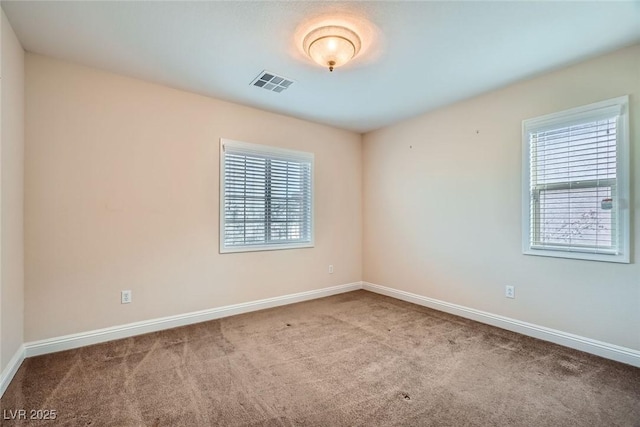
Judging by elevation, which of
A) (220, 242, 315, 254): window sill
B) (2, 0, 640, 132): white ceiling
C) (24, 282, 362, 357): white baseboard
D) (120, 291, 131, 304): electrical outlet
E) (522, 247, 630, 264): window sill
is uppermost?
(2, 0, 640, 132): white ceiling

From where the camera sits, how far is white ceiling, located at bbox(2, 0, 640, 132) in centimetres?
201

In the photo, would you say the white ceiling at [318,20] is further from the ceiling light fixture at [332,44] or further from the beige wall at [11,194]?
the beige wall at [11,194]

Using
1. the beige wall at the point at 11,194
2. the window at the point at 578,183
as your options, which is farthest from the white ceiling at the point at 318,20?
the window at the point at 578,183

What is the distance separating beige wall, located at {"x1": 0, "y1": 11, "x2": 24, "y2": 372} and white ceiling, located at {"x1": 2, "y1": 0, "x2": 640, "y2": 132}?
26 cm

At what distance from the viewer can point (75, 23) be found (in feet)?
7.10

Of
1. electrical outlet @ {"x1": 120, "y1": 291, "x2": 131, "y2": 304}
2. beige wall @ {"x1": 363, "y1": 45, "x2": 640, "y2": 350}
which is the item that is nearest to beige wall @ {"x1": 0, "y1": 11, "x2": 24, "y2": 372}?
electrical outlet @ {"x1": 120, "y1": 291, "x2": 131, "y2": 304}

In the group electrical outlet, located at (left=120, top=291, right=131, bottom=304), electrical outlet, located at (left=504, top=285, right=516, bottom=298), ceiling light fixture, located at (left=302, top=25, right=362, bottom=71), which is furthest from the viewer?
electrical outlet, located at (left=504, top=285, right=516, bottom=298)

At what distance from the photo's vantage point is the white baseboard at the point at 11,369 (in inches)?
78.5

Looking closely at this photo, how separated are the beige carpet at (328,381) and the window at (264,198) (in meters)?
1.17

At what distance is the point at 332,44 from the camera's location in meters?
2.24

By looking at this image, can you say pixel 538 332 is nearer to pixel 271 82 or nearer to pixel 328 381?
pixel 328 381

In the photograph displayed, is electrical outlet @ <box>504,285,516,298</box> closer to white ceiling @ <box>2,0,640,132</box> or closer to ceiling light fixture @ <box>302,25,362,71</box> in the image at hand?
white ceiling @ <box>2,0,640,132</box>

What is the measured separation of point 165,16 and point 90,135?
145 centimetres

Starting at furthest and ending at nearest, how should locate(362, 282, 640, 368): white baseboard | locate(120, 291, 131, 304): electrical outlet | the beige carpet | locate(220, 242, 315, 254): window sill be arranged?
locate(220, 242, 315, 254): window sill → locate(120, 291, 131, 304): electrical outlet → locate(362, 282, 640, 368): white baseboard → the beige carpet
